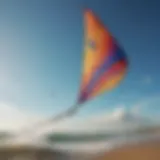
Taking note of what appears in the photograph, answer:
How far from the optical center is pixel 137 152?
113 cm

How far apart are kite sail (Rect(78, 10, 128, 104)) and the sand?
7.1 inches

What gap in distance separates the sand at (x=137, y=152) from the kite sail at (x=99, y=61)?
180mm

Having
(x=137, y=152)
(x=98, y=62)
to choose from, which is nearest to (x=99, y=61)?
(x=98, y=62)

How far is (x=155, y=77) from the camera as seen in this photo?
45.9 inches

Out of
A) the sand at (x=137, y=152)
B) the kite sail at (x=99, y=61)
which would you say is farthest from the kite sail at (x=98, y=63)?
the sand at (x=137, y=152)

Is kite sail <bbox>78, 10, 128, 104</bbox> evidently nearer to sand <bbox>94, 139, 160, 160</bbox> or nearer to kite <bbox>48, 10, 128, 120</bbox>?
kite <bbox>48, 10, 128, 120</bbox>

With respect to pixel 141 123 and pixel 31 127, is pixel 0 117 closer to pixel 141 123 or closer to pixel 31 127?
pixel 31 127

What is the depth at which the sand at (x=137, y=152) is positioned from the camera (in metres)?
1.13

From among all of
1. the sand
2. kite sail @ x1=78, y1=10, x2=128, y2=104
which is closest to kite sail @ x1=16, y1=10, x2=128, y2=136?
kite sail @ x1=78, y1=10, x2=128, y2=104

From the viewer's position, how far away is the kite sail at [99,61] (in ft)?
3.83

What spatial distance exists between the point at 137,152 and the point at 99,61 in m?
0.30

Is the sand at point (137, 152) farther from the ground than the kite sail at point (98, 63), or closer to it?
closer to it

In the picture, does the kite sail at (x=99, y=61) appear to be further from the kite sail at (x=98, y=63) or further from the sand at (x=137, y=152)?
the sand at (x=137, y=152)

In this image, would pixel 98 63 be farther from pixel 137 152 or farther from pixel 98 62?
pixel 137 152
